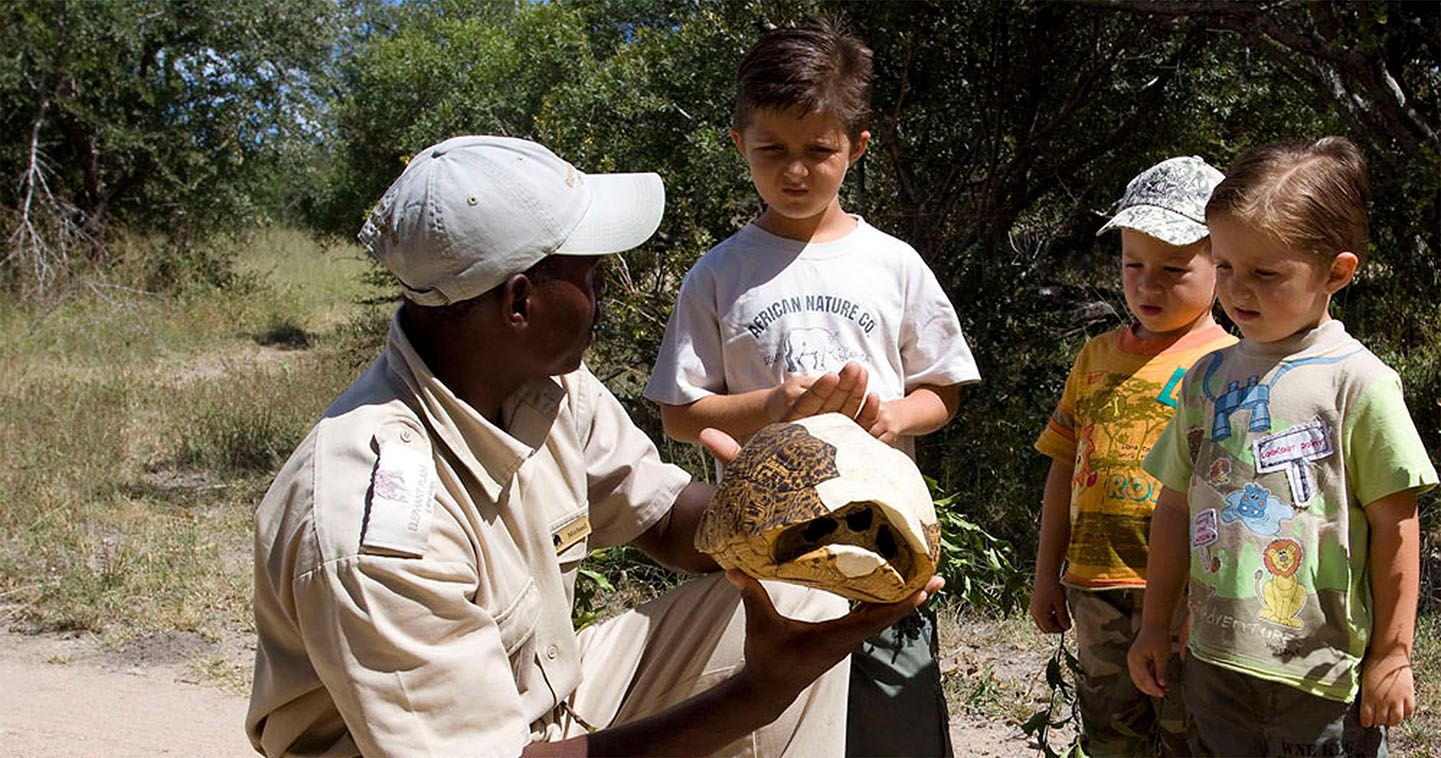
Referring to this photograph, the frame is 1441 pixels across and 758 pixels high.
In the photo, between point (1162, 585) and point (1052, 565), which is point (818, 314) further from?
point (1162, 585)

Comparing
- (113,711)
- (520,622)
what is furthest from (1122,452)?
(113,711)

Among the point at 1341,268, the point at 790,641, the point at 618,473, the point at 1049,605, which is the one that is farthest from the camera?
the point at 1049,605

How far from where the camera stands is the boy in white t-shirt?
2.74m

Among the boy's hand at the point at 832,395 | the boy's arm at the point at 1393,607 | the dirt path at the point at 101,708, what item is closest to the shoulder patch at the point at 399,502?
the boy's hand at the point at 832,395

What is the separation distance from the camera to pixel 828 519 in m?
2.11

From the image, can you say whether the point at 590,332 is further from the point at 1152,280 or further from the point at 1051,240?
the point at 1051,240

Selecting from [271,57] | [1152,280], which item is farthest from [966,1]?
[271,57]

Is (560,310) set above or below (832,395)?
above

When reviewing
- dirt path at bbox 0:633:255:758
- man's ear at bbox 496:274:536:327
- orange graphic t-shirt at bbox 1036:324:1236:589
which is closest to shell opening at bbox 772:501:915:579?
man's ear at bbox 496:274:536:327

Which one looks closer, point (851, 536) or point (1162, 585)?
point (851, 536)

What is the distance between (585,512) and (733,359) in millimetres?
533

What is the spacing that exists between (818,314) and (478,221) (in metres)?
0.86

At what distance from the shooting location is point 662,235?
6.73 metres

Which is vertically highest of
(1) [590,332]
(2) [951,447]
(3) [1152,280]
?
(3) [1152,280]
